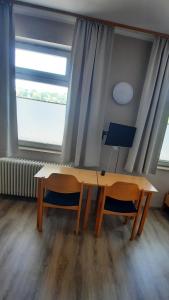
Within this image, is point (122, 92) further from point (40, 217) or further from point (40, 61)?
point (40, 217)

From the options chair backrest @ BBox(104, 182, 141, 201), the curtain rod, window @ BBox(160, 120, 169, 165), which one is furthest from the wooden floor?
the curtain rod

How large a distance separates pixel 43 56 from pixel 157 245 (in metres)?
2.98

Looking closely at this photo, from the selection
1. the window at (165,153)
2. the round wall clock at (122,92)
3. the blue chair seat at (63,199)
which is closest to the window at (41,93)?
the round wall clock at (122,92)

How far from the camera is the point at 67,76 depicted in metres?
2.57

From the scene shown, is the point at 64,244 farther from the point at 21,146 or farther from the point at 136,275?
the point at 21,146

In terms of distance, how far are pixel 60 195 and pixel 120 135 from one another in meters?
1.14

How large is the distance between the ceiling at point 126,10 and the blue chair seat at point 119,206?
2.24 metres

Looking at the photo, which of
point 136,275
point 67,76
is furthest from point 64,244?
point 67,76

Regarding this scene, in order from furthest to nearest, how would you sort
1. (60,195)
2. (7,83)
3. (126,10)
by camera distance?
(7,83), (60,195), (126,10)

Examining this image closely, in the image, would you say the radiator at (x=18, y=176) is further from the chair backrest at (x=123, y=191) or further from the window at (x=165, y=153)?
the window at (x=165, y=153)

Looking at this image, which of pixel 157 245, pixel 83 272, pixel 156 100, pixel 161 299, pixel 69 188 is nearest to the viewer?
pixel 161 299

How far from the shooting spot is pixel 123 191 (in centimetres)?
195

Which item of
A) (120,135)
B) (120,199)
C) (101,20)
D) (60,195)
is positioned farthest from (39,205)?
(101,20)

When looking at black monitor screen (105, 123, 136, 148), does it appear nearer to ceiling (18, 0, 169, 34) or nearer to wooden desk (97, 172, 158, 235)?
wooden desk (97, 172, 158, 235)
